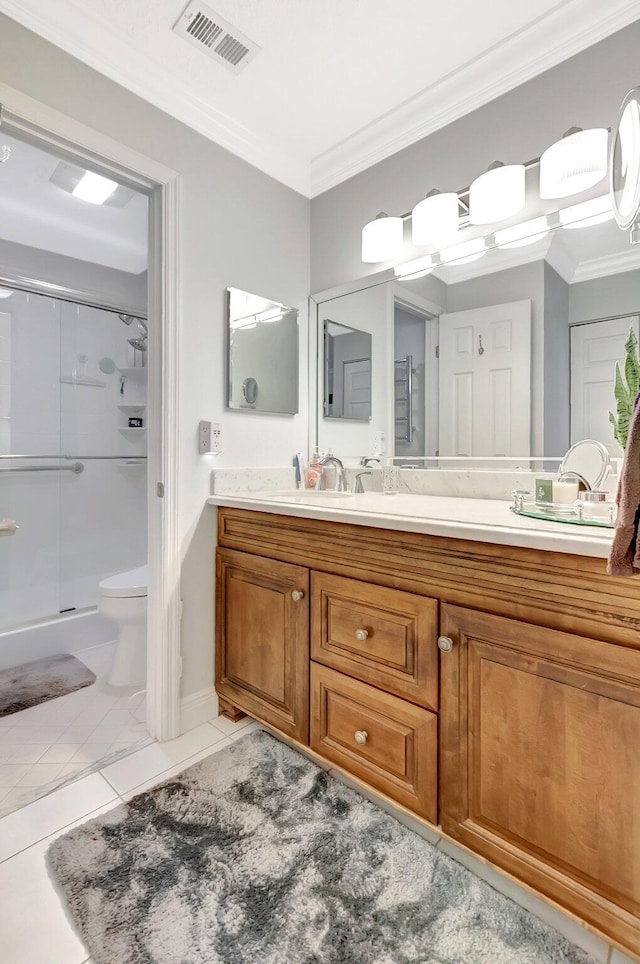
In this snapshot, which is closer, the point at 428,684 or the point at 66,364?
the point at 428,684

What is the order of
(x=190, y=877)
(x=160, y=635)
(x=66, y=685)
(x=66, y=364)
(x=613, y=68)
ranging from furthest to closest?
(x=66, y=364) < (x=66, y=685) < (x=160, y=635) < (x=613, y=68) < (x=190, y=877)

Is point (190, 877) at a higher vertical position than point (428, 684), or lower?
lower

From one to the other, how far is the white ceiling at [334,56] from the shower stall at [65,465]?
4.98 ft

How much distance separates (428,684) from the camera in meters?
1.15

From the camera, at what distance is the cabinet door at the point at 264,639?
4.87 feet

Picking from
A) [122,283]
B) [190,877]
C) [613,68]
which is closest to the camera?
[190,877]

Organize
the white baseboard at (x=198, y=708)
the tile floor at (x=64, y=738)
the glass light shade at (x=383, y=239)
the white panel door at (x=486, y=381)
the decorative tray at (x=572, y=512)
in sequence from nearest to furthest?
the decorative tray at (x=572, y=512) → the tile floor at (x=64, y=738) → the white panel door at (x=486, y=381) → the white baseboard at (x=198, y=708) → the glass light shade at (x=383, y=239)

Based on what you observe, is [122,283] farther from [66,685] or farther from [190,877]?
[190,877]

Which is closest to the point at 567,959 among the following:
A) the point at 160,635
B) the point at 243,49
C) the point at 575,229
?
the point at 160,635

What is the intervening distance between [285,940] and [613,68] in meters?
2.41

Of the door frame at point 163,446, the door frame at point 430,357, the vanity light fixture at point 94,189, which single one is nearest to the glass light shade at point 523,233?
the door frame at point 430,357

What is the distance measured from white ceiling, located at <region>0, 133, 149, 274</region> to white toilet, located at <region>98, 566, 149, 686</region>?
1678 millimetres

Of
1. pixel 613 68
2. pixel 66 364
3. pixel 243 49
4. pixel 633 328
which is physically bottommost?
pixel 633 328

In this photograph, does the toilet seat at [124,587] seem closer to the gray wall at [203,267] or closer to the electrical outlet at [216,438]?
the gray wall at [203,267]
